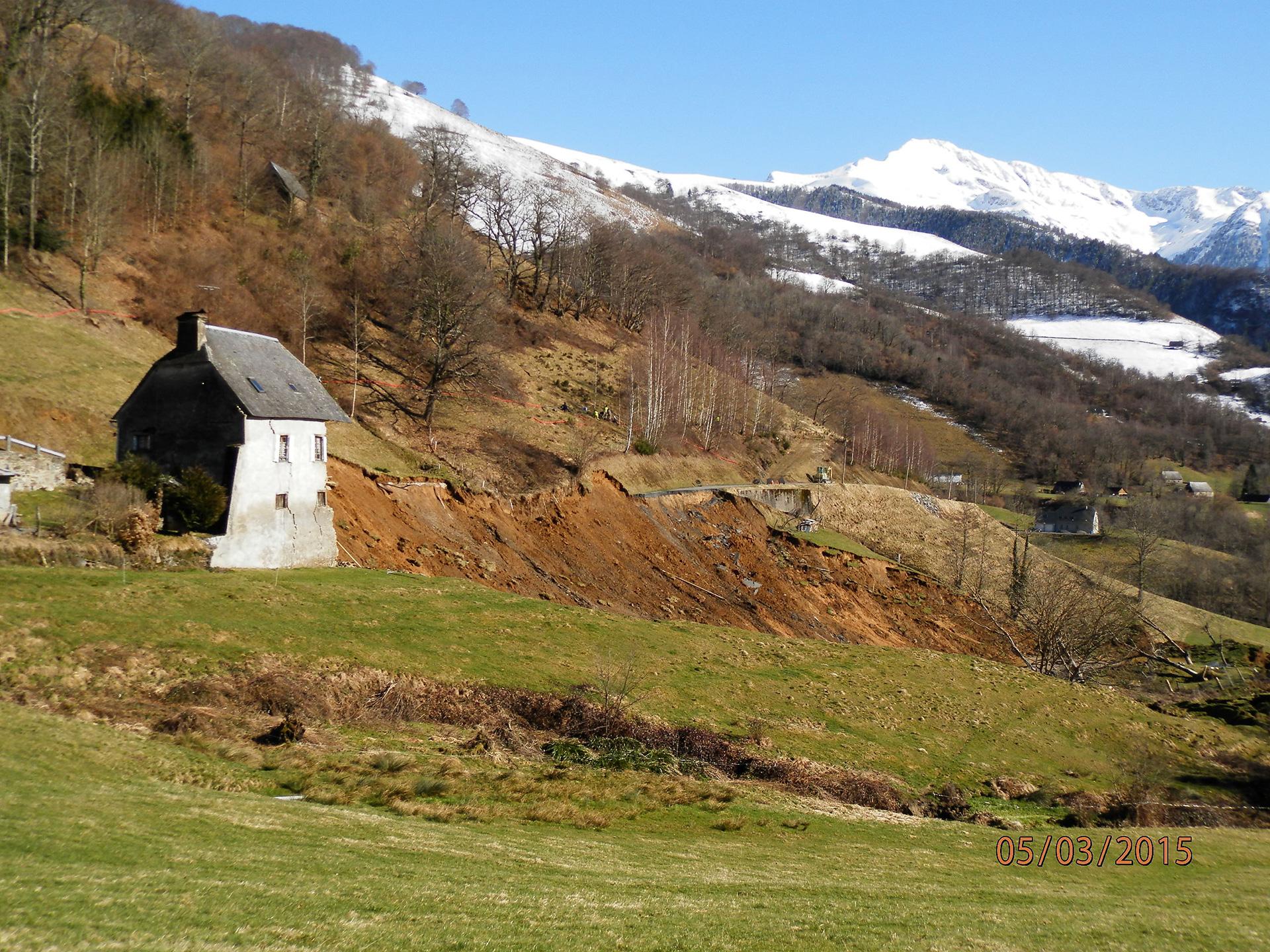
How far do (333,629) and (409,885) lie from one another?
1771 centimetres

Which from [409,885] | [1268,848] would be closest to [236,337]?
[409,885]

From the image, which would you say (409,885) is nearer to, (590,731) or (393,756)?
(393,756)

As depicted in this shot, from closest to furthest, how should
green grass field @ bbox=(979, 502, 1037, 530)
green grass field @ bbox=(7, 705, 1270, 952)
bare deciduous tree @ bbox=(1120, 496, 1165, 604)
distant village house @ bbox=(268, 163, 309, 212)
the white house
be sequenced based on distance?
1. green grass field @ bbox=(7, 705, 1270, 952)
2. the white house
3. distant village house @ bbox=(268, 163, 309, 212)
4. bare deciduous tree @ bbox=(1120, 496, 1165, 604)
5. green grass field @ bbox=(979, 502, 1037, 530)

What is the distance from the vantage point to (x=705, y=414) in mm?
92875

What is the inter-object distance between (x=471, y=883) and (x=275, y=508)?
2750cm

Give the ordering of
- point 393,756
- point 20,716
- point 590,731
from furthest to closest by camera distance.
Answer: point 590,731 → point 393,756 → point 20,716

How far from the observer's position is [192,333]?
3728cm

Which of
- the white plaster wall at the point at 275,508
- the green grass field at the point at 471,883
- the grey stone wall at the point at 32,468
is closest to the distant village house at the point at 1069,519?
the white plaster wall at the point at 275,508

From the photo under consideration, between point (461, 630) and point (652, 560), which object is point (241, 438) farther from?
point (652, 560)

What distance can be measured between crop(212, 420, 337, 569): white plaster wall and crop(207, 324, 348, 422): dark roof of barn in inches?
20.3

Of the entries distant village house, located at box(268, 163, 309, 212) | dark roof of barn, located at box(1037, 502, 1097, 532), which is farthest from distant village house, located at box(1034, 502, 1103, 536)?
distant village house, located at box(268, 163, 309, 212)

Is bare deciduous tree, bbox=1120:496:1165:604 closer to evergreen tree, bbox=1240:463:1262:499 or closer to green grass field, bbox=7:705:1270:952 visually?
evergreen tree, bbox=1240:463:1262:499

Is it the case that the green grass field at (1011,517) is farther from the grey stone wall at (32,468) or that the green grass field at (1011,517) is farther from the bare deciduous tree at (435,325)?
the grey stone wall at (32,468)
